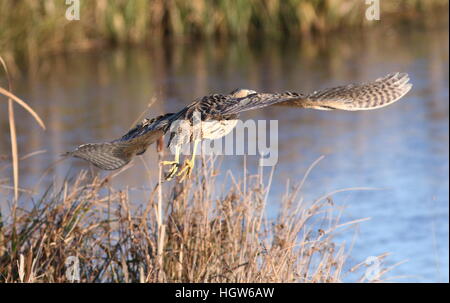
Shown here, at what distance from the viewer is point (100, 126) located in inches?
419

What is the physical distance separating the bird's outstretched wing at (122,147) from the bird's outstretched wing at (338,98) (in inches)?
11.1

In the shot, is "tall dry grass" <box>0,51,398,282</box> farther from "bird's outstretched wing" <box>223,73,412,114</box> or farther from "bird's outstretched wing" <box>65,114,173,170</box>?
"bird's outstretched wing" <box>223,73,412,114</box>

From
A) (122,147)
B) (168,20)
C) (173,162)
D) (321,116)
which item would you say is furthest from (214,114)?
(168,20)

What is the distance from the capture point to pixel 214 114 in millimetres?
3807

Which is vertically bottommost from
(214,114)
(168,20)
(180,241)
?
(180,241)

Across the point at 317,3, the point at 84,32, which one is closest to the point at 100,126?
the point at 84,32

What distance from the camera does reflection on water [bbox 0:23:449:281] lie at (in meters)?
7.76

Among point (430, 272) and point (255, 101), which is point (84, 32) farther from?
point (255, 101)

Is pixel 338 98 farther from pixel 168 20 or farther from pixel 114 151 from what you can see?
pixel 168 20

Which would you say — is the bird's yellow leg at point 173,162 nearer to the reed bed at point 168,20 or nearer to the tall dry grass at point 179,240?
the tall dry grass at point 179,240

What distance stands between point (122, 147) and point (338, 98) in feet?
2.79

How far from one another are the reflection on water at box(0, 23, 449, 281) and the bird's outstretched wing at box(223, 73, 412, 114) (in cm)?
173

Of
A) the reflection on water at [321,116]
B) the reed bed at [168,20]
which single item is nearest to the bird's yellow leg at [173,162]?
the reflection on water at [321,116]
